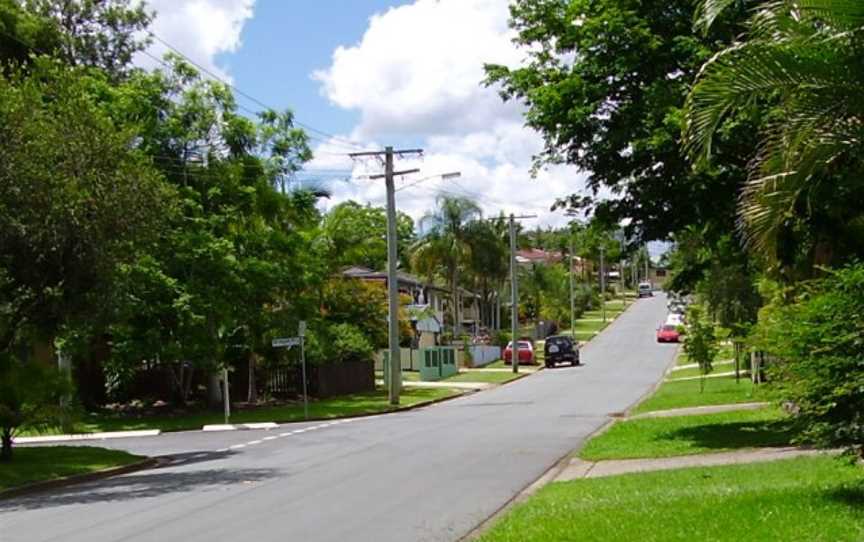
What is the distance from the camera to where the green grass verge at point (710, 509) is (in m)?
8.42

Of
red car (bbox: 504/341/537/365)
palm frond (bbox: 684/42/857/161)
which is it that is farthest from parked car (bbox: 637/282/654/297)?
palm frond (bbox: 684/42/857/161)

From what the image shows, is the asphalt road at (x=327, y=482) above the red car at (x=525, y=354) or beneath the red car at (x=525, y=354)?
beneath

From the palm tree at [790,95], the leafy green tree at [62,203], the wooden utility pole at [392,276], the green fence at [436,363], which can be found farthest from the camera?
the green fence at [436,363]

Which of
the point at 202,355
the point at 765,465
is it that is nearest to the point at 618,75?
the point at 765,465

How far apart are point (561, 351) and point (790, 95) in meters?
50.7

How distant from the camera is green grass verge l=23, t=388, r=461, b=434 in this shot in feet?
108

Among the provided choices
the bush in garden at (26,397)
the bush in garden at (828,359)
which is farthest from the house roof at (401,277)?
the bush in garden at (828,359)

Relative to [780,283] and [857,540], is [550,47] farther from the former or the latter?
[857,540]

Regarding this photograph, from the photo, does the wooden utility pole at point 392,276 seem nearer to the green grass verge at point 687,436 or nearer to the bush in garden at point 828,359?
the green grass verge at point 687,436

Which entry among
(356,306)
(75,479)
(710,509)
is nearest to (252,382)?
(356,306)

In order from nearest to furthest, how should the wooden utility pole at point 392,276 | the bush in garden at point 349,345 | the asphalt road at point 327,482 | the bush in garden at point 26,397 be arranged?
the asphalt road at point 327,482 → the bush in garden at point 26,397 → the wooden utility pole at point 392,276 → the bush in garden at point 349,345

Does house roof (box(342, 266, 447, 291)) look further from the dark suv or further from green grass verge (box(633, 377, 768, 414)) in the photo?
green grass verge (box(633, 377, 768, 414))

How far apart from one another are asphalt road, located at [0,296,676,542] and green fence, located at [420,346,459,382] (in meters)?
21.2

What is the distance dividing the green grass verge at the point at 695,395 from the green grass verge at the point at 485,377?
511 inches
